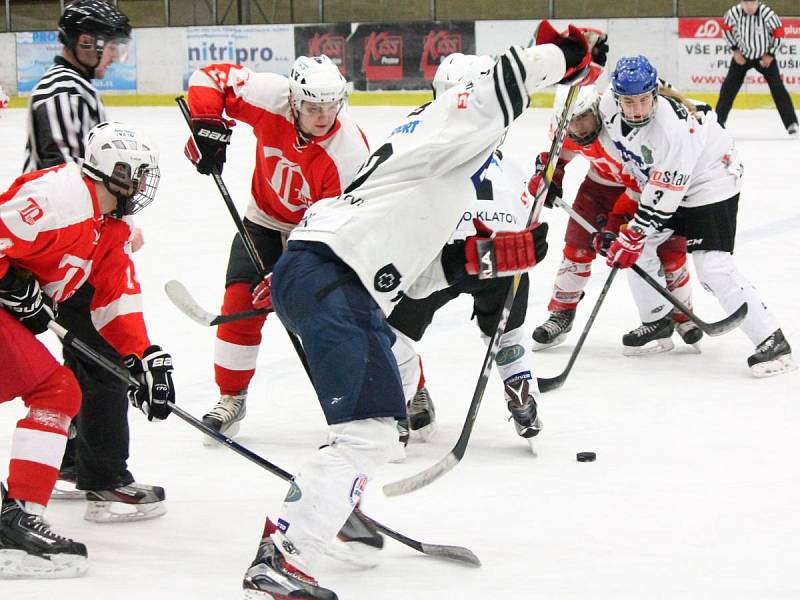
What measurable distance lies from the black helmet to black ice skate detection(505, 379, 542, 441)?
1377 mm

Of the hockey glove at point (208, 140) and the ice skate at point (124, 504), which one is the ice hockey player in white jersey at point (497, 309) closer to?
the hockey glove at point (208, 140)

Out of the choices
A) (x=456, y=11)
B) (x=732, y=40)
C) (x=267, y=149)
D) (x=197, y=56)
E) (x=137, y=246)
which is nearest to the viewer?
(x=137, y=246)

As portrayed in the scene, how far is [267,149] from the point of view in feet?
11.2

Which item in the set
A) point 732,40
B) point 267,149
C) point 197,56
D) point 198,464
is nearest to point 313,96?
point 267,149

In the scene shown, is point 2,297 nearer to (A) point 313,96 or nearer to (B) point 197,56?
(A) point 313,96

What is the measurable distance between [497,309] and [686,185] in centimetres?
101

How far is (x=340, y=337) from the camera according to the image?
218cm

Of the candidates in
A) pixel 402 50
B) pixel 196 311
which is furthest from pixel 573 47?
pixel 402 50

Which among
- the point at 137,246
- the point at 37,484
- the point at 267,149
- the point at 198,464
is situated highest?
the point at 267,149

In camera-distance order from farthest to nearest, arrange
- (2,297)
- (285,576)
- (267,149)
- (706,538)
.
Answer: (267,149), (706,538), (2,297), (285,576)

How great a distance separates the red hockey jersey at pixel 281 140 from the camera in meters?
3.33

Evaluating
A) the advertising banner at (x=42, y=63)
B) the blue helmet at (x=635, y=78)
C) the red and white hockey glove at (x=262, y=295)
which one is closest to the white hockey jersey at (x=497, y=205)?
the red and white hockey glove at (x=262, y=295)

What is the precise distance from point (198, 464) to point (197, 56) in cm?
1009

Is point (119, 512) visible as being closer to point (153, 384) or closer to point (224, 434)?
point (153, 384)
